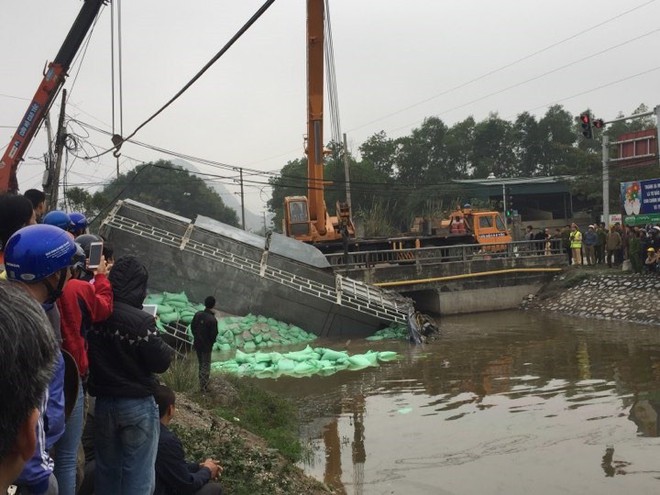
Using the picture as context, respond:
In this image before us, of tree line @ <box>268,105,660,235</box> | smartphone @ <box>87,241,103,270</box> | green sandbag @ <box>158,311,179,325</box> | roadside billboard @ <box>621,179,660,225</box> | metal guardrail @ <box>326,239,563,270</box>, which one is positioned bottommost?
green sandbag @ <box>158,311,179,325</box>

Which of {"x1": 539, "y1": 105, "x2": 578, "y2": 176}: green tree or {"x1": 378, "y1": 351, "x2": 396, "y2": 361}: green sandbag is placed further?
{"x1": 539, "y1": 105, "x2": 578, "y2": 176}: green tree

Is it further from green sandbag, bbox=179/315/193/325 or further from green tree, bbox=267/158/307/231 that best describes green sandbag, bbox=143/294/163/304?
green tree, bbox=267/158/307/231

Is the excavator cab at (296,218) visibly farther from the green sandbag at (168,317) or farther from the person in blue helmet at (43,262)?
the person in blue helmet at (43,262)

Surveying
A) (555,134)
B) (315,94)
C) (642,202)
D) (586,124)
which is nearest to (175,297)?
(315,94)

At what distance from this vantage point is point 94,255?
3.46 m

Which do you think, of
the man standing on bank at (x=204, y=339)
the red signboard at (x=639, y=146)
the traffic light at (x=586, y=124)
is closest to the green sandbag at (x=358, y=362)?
the man standing on bank at (x=204, y=339)

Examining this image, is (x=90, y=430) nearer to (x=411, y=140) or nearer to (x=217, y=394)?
(x=217, y=394)

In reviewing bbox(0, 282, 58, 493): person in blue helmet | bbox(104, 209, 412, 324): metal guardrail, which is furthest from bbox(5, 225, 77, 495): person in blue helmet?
bbox(104, 209, 412, 324): metal guardrail

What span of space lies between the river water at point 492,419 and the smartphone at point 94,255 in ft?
12.1

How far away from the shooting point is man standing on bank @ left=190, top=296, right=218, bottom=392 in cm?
840

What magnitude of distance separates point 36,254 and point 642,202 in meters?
21.8

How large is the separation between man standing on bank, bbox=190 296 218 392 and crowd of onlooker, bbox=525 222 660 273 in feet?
46.1

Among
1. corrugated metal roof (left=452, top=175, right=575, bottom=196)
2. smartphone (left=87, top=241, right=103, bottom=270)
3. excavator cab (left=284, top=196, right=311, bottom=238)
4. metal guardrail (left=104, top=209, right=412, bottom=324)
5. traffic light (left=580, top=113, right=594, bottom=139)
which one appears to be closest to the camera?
smartphone (left=87, top=241, right=103, bottom=270)

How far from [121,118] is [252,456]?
941cm
